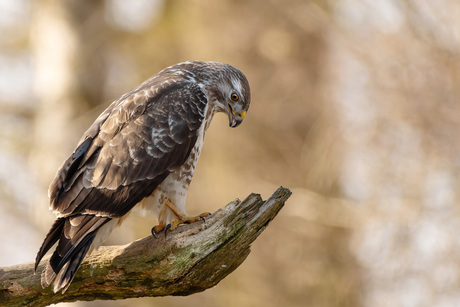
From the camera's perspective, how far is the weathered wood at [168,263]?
4320mm

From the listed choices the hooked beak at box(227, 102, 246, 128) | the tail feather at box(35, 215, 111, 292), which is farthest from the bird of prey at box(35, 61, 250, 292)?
the hooked beak at box(227, 102, 246, 128)

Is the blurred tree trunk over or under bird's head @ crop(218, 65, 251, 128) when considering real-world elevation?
over

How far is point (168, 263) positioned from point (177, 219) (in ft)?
1.83

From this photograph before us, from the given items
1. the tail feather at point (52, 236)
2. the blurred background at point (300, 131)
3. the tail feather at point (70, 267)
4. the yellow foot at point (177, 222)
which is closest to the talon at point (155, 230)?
the yellow foot at point (177, 222)

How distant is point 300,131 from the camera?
10.4 metres

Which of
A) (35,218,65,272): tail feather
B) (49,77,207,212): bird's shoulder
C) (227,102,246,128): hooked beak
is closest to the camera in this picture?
(35,218,65,272): tail feather

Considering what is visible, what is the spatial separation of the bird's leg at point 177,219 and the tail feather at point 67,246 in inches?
17.1

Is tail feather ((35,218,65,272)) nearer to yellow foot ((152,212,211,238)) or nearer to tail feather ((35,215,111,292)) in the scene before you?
tail feather ((35,215,111,292))

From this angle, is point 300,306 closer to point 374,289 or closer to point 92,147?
point 374,289

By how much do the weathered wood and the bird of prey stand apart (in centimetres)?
19

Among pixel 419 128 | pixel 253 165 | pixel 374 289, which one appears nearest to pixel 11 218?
pixel 253 165

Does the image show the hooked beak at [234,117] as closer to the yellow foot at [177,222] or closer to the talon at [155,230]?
the yellow foot at [177,222]

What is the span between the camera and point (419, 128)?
27.6 ft

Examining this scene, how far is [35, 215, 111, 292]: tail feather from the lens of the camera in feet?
14.0
